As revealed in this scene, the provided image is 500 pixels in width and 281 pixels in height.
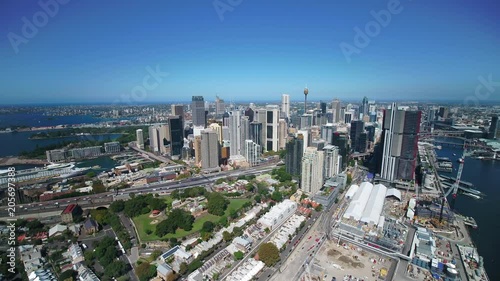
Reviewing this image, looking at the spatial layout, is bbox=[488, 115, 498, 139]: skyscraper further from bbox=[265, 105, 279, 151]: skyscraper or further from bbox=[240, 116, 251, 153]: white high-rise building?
bbox=[240, 116, 251, 153]: white high-rise building

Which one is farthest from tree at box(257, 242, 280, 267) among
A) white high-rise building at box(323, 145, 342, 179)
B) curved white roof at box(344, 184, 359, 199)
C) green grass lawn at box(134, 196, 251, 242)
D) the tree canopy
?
white high-rise building at box(323, 145, 342, 179)

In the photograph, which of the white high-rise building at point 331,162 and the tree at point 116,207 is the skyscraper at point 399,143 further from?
the tree at point 116,207

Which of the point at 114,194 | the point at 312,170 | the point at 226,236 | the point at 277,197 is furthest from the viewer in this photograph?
the point at 114,194

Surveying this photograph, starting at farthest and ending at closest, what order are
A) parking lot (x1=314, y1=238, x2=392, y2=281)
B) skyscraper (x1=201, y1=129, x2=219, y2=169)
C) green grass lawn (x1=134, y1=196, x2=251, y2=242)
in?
skyscraper (x1=201, y1=129, x2=219, y2=169)
green grass lawn (x1=134, y1=196, x2=251, y2=242)
parking lot (x1=314, y1=238, x2=392, y2=281)

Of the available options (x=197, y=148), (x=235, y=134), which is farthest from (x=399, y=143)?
(x=197, y=148)

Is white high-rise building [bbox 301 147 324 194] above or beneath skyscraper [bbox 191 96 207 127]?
beneath

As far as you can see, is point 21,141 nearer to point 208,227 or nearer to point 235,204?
point 235,204
